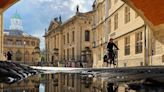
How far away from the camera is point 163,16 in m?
10.7

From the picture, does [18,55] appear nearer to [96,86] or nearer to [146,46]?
[146,46]

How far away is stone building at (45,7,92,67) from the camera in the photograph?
62.3 metres

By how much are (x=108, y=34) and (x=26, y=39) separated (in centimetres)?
6419

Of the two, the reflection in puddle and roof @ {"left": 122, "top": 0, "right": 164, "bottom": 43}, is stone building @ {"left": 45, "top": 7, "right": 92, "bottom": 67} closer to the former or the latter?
roof @ {"left": 122, "top": 0, "right": 164, "bottom": 43}

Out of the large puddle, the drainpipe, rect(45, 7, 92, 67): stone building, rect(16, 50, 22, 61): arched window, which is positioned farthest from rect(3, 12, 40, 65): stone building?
the large puddle

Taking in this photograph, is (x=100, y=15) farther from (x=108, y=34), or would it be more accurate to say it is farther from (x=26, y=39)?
(x=26, y=39)

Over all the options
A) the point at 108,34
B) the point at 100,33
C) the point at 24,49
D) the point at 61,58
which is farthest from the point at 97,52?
the point at 24,49

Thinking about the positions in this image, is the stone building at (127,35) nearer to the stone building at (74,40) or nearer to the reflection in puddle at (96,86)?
the reflection in puddle at (96,86)

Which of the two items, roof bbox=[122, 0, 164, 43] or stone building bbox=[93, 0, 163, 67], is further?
stone building bbox=[93, 0, 163, 67]

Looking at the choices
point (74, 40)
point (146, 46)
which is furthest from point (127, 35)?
point (74, 40)

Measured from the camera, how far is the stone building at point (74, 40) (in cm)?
6226

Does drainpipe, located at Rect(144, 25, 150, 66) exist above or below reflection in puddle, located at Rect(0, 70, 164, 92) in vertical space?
above

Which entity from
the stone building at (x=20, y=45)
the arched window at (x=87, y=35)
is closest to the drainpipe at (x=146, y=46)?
the arched window at (x=87, y=35)

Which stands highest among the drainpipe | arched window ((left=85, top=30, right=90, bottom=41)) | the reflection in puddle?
arched window ((left=85, top=30, right=90, bottom=41))
